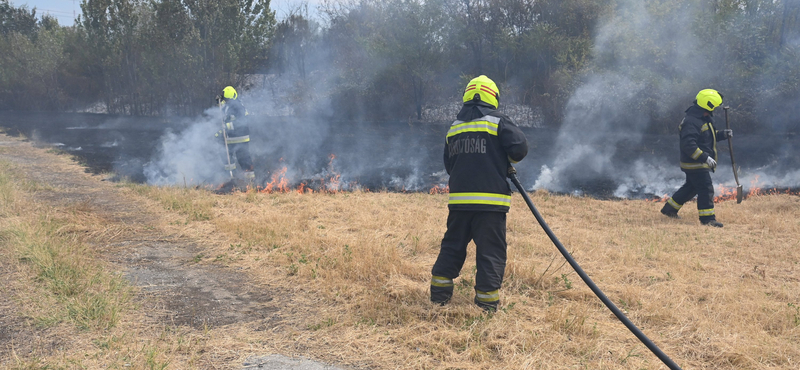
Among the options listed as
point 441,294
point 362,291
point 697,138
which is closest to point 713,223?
point 697,138

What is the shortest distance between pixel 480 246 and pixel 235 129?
7352 mm

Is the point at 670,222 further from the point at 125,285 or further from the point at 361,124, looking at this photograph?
the point at 361,124

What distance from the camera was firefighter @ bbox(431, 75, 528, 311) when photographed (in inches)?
138

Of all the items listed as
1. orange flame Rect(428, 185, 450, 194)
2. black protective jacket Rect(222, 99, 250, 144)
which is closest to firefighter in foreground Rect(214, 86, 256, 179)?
black protective jacket Rect(222, 99, 250, 144)

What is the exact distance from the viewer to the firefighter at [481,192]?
3514 mm

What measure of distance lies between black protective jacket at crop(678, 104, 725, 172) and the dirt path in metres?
5.69

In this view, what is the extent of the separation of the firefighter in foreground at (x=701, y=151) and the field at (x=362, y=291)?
0.44 metres

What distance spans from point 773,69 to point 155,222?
569 inches

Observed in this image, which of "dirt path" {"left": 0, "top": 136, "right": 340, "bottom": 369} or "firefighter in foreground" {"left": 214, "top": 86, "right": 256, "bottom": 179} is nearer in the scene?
"dirt path" {"left": 0, "top": 136, "right": 340, "bottom": 369}

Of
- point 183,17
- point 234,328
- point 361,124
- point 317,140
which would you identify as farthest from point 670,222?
point 183,17

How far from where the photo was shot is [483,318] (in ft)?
11.2

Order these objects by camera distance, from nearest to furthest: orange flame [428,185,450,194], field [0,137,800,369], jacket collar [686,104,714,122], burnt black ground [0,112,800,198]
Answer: field [0,137,800,369] < jacket collar [686,104,714,122] < orange flame [428,185,450,194] < burnt black ground [0,112,800,198]

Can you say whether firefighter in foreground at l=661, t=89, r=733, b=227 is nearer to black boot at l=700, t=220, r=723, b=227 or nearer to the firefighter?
black boot at l=700, t=220, r=723, b=227

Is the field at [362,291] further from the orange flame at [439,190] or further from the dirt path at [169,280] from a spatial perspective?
the orange flame at [439,190]
